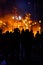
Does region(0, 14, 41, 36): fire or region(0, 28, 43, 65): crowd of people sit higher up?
region(0, 14, 41, 36): fire

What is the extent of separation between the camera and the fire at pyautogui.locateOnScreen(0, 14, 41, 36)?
617cm

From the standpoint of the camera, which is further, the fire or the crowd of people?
the fire

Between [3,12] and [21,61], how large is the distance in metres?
3.36

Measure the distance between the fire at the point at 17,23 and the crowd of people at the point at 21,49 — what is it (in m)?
2.35

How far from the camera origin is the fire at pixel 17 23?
20.2 ft

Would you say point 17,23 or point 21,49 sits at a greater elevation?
point 17,23

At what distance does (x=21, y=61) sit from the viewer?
3.40 meters

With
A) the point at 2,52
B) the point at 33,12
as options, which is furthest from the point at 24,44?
the point at 33,12

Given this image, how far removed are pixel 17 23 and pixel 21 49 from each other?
9.31 ft

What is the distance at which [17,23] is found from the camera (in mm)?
6312

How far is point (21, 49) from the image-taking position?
3.56 metres

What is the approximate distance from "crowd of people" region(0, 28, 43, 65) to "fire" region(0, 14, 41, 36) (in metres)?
2.35

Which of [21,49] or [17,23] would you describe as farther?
[17,23]

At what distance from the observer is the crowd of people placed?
3432 mm
